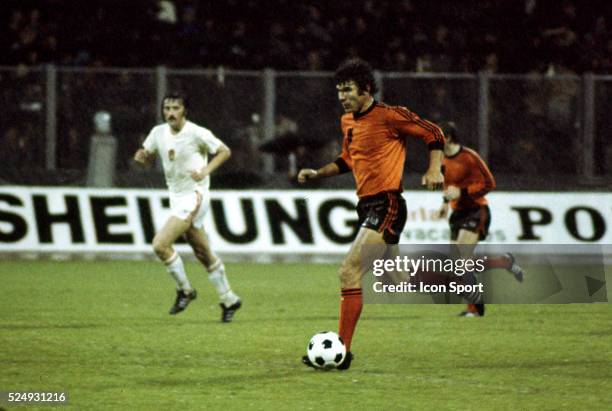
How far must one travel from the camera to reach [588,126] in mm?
19469

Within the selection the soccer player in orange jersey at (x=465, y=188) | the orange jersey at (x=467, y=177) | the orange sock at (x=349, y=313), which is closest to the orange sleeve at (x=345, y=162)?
the orange sock at (x=349, y=313)

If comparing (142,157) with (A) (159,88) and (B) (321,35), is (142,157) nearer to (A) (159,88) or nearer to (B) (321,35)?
(A) (159,88)

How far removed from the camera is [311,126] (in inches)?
771

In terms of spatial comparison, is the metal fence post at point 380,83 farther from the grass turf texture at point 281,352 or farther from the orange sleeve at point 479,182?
the orange sleeve at point 479,182

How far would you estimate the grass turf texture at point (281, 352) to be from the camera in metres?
7.63

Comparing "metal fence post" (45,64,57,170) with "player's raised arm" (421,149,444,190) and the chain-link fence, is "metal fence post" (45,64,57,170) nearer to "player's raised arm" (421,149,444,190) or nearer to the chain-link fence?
the chain-link fence

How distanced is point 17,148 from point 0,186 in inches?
25.5

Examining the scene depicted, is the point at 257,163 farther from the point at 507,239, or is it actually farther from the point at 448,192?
the point at 448,192

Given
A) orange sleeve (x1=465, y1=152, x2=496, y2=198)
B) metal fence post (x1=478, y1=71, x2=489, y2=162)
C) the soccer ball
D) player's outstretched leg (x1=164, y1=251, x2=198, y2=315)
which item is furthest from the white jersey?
metal fence post (x1=478, y1=71, x2=489, y2=162)

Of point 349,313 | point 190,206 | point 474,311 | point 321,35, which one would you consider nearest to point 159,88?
point 321,35

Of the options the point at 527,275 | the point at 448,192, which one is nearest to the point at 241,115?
the point at 527,275

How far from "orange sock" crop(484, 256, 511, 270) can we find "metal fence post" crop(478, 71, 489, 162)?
16.9 ft

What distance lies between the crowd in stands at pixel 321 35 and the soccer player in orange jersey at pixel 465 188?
7.85 metres

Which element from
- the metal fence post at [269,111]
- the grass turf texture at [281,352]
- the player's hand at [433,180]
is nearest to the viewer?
the grass turf texture at [281,352]
